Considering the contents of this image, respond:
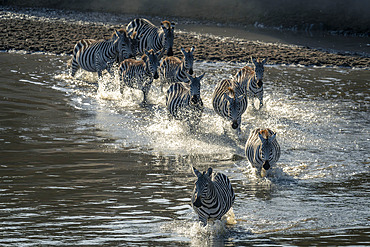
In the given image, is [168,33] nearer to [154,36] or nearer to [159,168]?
[154,36]

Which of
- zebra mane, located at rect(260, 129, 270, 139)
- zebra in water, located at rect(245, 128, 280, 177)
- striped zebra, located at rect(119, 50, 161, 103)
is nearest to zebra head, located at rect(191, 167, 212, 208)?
zebra in water, located at rect(245, 128, 280, 177)

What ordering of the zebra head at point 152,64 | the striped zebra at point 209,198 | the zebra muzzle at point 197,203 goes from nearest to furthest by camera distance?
the zebra muzzle at point 197,203
the striped zebra at point 209,198
the zebra head at point 152,64

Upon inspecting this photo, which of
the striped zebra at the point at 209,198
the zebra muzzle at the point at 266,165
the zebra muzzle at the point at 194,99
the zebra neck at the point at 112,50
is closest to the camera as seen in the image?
the striped zebra at the point at 209,198

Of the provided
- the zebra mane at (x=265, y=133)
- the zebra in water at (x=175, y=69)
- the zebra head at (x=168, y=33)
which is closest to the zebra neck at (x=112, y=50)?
the zebra head at (x=168, y=33)

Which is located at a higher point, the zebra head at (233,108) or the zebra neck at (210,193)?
the zebra head at (233,108)

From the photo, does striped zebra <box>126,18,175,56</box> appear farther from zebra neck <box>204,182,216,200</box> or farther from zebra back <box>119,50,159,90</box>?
zebra neck <box>204,182,216,200</box>

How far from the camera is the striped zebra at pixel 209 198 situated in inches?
321

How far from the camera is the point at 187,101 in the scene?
14445mm

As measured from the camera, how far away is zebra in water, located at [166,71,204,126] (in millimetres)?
14039

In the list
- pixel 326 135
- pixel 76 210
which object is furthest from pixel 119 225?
pixel 326 135

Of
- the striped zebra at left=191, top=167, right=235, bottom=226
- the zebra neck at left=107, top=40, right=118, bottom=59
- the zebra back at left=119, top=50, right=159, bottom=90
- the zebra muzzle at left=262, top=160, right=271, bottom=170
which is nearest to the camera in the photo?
the striped zebra at left=191, top=167, right=235, bottom=226

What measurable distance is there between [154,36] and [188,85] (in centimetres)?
691

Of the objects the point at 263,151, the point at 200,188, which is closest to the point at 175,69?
the point at 263,151

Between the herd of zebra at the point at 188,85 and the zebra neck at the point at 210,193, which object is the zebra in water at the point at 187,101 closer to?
the herd of zebra at the point at 188,85
